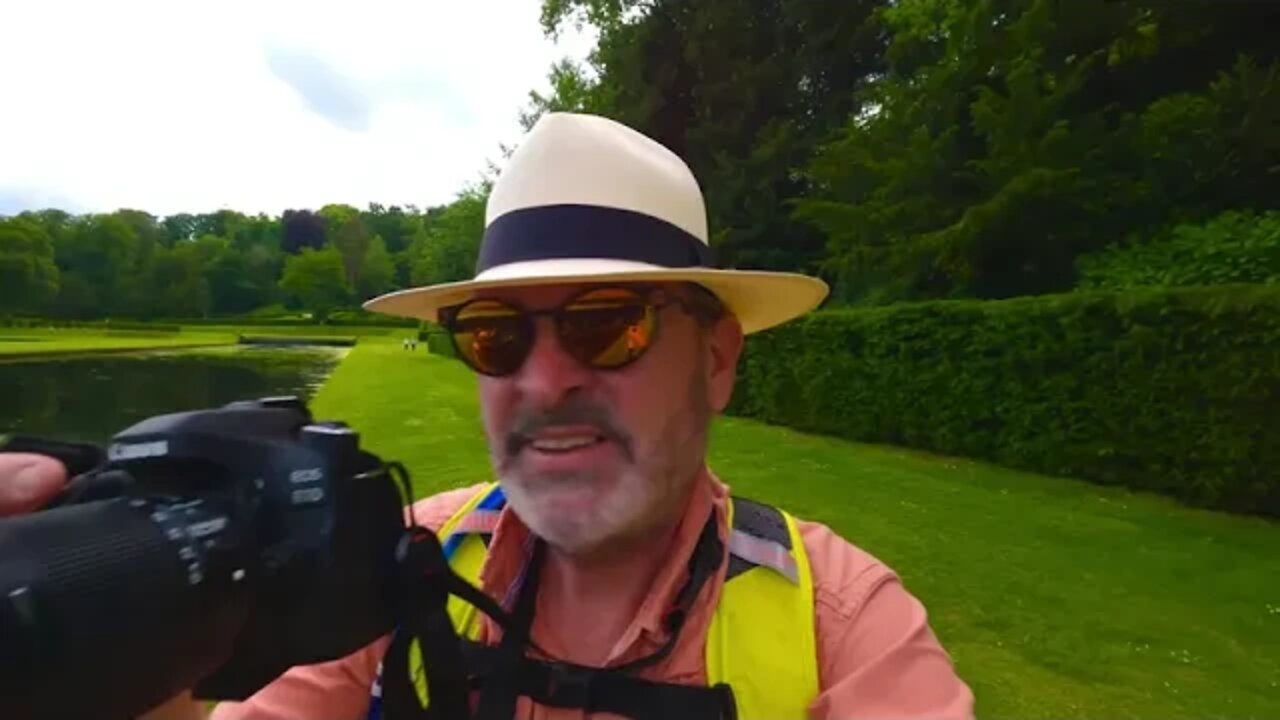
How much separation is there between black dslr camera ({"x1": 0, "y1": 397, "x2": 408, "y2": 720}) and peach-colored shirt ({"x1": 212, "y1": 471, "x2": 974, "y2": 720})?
424 mm

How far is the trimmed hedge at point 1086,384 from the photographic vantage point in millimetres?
7855

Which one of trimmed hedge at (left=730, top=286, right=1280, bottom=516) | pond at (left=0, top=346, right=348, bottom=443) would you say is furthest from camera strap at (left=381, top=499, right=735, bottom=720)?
pond at (left=0, top=346, right=348, bottom=443)

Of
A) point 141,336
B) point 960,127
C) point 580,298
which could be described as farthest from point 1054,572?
point 141,336

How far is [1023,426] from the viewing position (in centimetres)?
1014

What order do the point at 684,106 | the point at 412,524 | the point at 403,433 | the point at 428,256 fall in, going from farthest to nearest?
the point at 428,256, the point at 684,106, the point at 403,433, the point at 412,524

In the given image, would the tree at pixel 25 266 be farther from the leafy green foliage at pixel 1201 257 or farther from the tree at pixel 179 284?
the leafy green foliage at pixel 1201 257

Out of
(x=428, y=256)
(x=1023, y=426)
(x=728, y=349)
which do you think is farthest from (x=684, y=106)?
(x=428, y=256)

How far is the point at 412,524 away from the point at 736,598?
1.69 feet

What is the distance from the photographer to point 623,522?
1567 millimetres

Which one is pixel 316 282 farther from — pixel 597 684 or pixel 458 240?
pixel 597 684

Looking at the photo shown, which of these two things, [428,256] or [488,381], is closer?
[488,381]

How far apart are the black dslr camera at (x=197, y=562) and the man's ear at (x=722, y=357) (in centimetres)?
68

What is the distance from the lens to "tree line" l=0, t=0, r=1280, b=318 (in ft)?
37.1

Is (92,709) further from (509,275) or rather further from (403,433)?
(403,433)
